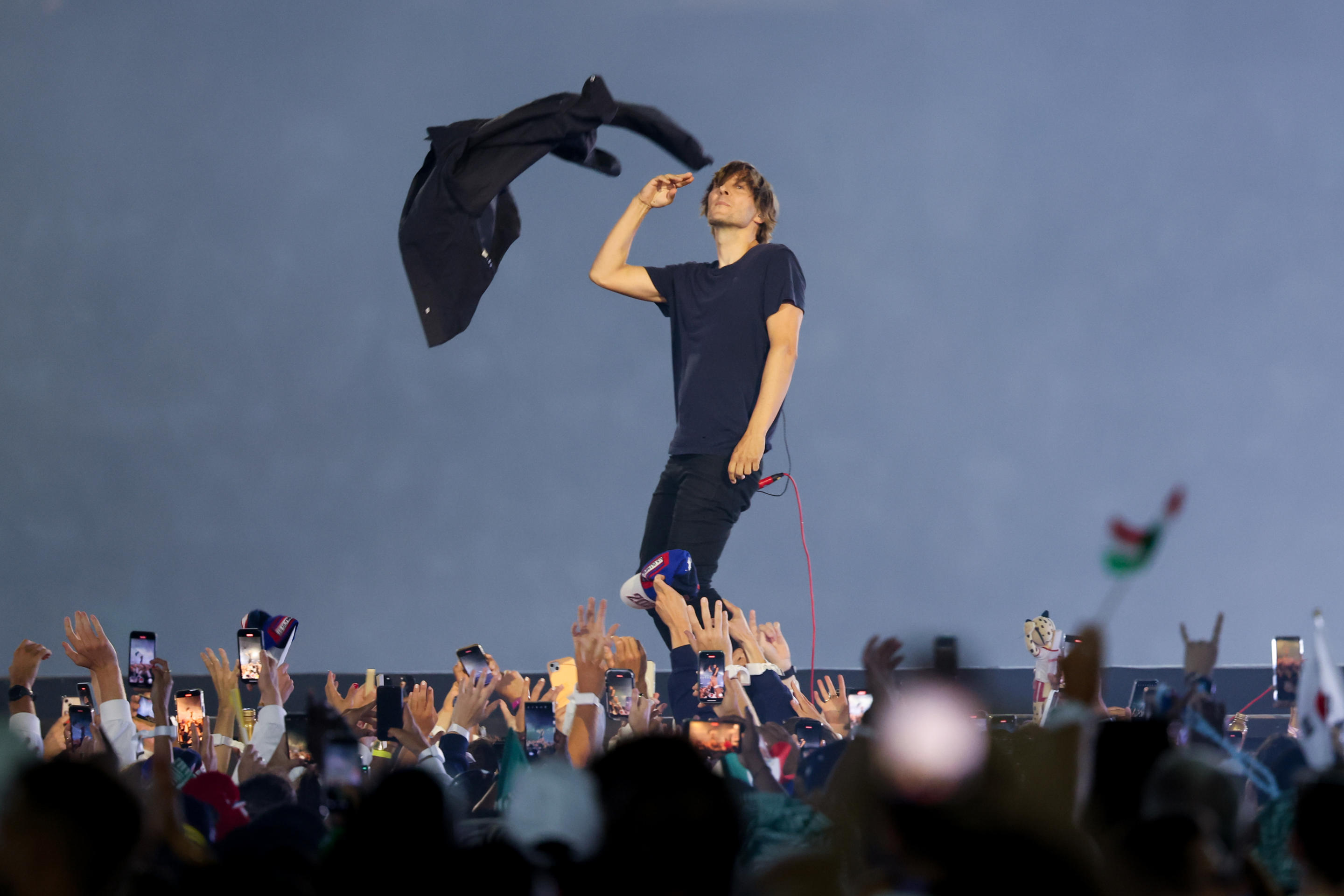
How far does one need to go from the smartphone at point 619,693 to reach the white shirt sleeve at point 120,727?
1.02 meters

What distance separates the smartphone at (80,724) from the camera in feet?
10.00

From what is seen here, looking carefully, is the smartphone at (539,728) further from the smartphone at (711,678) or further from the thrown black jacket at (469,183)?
the thrown black jacket at (469,183)

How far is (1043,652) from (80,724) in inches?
91.9

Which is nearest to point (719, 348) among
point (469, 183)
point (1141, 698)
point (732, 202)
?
point (732, 202)

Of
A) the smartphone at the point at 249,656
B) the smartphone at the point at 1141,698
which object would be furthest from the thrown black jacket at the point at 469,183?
the smartphone at the point at 1141,698

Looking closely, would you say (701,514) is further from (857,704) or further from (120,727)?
(120,727)

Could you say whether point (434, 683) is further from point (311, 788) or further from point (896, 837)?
point (896, 837)

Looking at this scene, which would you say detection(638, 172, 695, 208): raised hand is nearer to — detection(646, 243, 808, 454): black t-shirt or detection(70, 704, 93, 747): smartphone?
detection(646, 243, 808, 454): black t-shirt

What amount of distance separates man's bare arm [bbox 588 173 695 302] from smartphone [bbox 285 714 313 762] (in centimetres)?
160

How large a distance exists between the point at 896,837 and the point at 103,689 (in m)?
2.48

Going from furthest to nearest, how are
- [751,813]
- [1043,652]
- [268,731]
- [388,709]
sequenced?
[1043,652]
[268,731]
[388,709]
[751,813]

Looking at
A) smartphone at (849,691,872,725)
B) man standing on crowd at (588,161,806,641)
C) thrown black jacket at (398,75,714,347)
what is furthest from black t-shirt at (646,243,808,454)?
smartphone at (849,691,872,725)

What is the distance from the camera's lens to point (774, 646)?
3.73m

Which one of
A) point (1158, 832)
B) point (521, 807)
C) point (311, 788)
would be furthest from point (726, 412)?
point (1158, 832)
